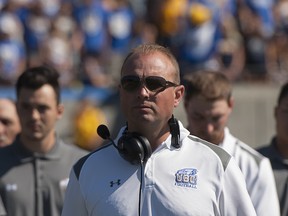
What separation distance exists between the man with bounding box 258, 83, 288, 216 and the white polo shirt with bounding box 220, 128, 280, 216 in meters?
0.30

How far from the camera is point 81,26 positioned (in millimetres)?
15859

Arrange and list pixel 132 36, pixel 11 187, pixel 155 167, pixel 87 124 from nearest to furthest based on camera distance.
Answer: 1. pixel 155 167
2. pixel 11 187
3. pixel 87 124
4. pixel 132 36

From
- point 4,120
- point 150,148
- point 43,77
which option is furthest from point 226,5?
point 150,148

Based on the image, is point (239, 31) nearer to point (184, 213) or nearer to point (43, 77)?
point (43, 77)

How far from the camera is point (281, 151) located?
726 centimetres

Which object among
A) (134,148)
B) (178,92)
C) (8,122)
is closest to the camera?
(134,148)

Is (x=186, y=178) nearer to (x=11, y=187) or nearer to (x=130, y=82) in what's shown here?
(x=130, y=82)

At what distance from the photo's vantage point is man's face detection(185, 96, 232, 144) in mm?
6844

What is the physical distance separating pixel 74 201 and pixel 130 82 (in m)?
0.63

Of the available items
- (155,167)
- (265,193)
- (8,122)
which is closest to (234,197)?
(155,167)

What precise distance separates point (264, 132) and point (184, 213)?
34.8ft

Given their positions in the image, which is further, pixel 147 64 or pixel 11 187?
pixel 11 187

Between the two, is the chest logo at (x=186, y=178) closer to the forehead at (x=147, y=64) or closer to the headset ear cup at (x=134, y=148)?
the headset ear cup at (x=134, y=148)

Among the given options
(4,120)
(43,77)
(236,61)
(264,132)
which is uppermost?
(43,77)
